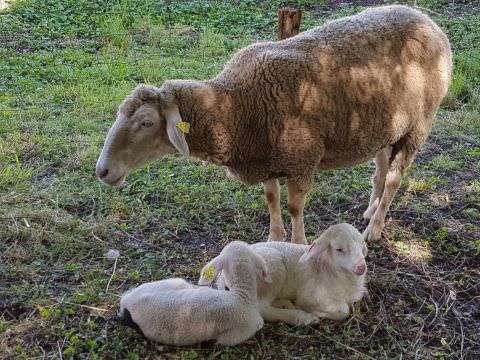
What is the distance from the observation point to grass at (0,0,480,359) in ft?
11.1

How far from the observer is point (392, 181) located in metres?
4.62

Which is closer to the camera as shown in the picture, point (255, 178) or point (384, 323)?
point (384, 323)

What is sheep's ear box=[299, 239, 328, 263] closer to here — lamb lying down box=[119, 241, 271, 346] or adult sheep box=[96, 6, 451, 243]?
lamb lying down box=[119, 241, 271, 346]

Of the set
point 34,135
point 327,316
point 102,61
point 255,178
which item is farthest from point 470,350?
point 102,61

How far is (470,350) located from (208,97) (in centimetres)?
230

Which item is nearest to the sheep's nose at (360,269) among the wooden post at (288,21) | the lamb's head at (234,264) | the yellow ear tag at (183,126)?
the lamb's head at (234,264)

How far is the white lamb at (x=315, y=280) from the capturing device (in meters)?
3.46

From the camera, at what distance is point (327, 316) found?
11.6 ft

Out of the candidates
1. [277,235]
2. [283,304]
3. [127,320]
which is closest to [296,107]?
[277,235]

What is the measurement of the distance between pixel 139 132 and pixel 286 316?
4.93ft

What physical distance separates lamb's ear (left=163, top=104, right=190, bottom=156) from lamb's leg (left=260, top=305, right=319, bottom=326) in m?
1.14

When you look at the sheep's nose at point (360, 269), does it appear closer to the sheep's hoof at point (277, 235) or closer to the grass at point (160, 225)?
the grass at point (160, 225)

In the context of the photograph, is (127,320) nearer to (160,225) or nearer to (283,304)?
(283,304)

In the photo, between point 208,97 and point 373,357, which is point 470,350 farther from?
point 208,97
